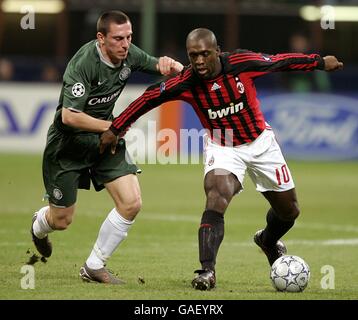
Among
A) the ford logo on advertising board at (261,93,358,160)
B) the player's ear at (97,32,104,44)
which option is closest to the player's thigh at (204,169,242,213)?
the player's ear at (97,32,104,44)

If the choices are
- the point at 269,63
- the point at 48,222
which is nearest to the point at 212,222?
the point at 269,63

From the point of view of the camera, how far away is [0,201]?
1538 cm

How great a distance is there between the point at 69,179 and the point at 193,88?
1408mm

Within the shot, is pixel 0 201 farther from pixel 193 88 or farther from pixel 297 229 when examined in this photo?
pixel 193 88

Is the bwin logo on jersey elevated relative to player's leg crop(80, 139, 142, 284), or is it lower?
Answer: elevated

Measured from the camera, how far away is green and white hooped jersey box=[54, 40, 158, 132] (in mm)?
8344

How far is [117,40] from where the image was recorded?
332 inches

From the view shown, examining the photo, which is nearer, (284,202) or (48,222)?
(284,202)

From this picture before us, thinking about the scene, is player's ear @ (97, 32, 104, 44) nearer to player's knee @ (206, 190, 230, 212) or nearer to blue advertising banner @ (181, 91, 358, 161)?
player's knee @ (206, 190, 230, 212)

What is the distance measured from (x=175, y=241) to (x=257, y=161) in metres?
3.43

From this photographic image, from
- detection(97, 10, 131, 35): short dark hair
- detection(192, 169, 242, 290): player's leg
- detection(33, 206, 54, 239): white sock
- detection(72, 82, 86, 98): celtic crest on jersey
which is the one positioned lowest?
detection(192, 169, 242, 290): player's leg

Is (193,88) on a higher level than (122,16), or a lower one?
lower

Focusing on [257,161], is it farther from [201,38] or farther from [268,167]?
[201,38]
